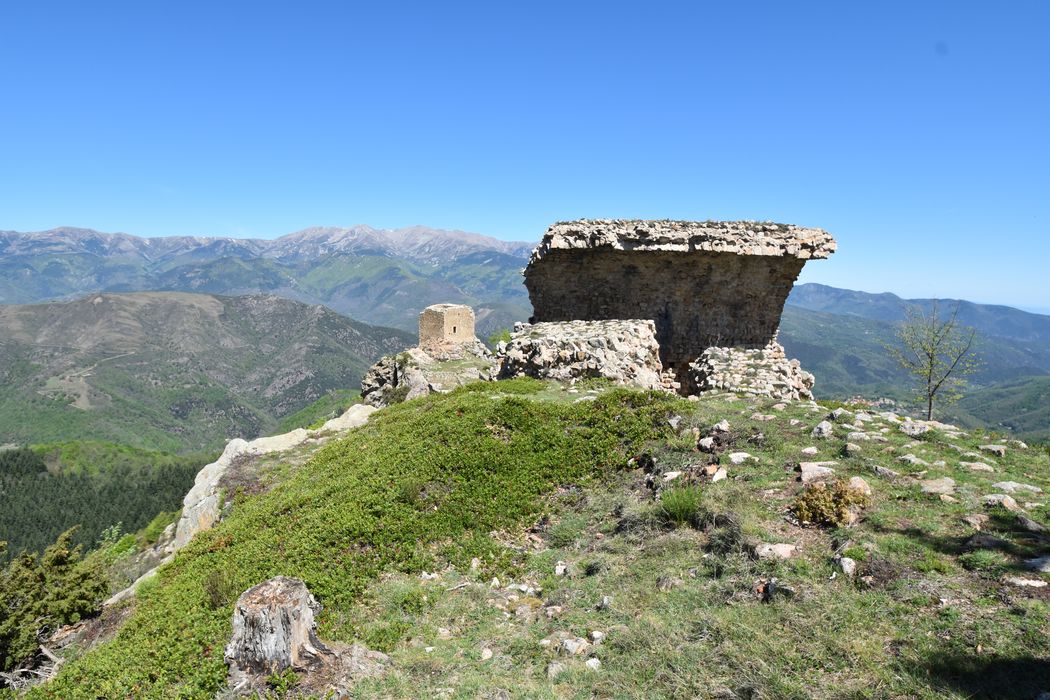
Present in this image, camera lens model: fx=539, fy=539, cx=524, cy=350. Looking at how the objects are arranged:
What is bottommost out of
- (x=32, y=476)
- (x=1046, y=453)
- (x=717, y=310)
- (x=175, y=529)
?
(x=32, y=476)

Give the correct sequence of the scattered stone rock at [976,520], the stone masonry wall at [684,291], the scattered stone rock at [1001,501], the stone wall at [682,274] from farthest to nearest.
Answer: the stone masonry wall at [684,291]
the stone wall at [682,274]
the scattered stone rock at [1001,501]
the scattered stone rock at [976,520]

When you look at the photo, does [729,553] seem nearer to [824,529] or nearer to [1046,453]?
[824,529]

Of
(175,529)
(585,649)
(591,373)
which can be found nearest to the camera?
(585,649)

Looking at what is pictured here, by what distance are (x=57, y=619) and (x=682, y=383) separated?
64.7ft

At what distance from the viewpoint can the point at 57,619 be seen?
10375 mm

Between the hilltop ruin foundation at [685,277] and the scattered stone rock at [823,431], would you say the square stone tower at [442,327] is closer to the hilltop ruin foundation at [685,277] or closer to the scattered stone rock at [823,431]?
the hilltop ruin foundation at [685,277]

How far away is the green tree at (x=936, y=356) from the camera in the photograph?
2514cm

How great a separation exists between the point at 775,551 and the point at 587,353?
10.5 m

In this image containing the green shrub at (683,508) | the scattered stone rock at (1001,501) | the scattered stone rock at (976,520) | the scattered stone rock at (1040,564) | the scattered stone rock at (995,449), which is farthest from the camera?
the scattered stone rock at (995,449)

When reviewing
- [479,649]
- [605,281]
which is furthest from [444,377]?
[479,649]

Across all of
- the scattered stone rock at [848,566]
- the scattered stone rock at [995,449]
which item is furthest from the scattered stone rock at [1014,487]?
the scattered stone rock at [848,566]

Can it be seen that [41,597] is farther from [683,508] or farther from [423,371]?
[423,371]

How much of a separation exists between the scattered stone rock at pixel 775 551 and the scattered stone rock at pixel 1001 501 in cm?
288

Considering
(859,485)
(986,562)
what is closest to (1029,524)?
(986,562)
